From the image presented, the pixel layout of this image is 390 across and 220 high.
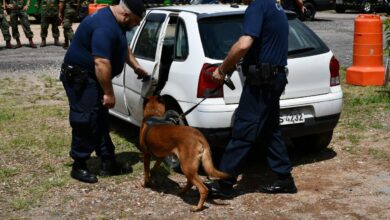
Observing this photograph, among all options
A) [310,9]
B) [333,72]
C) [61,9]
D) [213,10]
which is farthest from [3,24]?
[310,9]

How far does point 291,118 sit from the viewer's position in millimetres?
5652

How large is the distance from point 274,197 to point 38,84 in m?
7.06

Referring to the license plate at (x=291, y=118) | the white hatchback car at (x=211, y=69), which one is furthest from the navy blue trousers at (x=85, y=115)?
the license plate at (x=291, y=118)

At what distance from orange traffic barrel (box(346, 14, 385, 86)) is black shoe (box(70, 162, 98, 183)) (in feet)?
18.9

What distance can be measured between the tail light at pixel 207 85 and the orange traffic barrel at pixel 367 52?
17.2 feet

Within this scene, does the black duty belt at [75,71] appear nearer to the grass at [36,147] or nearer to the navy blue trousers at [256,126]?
the grass at [36,147]

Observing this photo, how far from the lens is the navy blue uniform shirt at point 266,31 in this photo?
479cm

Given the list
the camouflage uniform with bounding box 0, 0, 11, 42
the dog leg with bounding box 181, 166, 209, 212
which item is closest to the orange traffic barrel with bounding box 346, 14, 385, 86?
the dog leg with bounding box 181, 166, 209, 212

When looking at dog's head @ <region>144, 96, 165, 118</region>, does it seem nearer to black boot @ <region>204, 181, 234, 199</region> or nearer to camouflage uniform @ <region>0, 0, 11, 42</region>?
black boot @ <region>204, 181, 234, 199</region>

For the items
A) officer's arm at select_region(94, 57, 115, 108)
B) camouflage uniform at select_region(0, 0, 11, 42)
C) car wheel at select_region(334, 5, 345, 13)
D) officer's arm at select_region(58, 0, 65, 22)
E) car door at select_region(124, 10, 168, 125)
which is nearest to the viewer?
officer's arm at select_region(94, 57, 115, 108)

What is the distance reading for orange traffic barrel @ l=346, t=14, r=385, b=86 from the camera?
9828mm

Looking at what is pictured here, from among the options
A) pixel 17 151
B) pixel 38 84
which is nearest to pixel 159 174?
pixel 17 151

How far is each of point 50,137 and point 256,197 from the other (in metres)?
3.16

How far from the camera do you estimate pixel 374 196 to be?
5.20m
